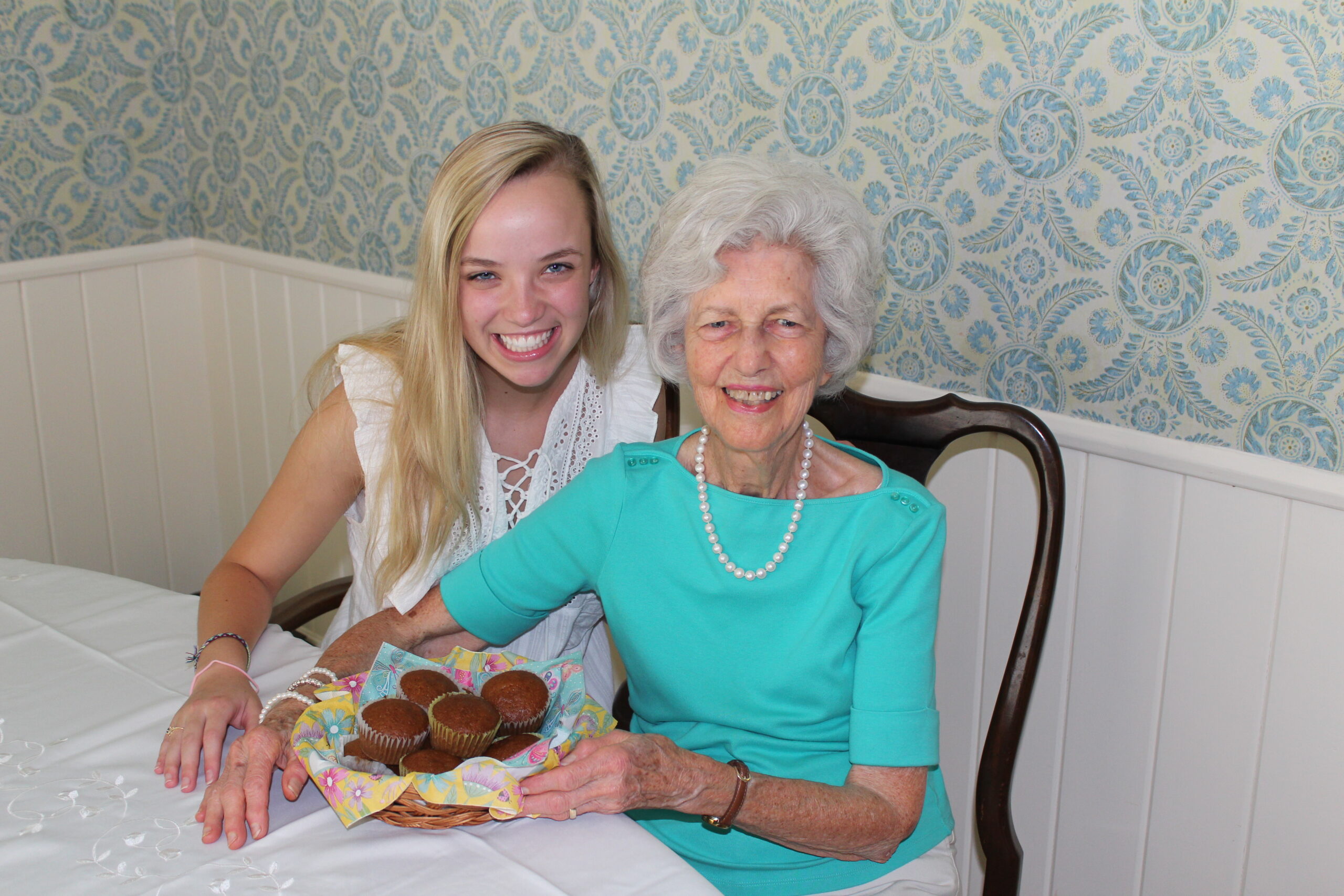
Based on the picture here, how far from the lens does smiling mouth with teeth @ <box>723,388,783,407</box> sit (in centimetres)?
135

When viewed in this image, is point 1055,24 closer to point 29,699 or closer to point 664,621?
point 664,621

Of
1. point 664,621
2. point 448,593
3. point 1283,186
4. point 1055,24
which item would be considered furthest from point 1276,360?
point 448,593

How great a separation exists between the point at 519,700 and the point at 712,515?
38cm

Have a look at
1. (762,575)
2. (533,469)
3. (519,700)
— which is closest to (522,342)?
(533,469)

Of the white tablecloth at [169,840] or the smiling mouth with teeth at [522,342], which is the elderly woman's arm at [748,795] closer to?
the white tablecloth at [169,840]

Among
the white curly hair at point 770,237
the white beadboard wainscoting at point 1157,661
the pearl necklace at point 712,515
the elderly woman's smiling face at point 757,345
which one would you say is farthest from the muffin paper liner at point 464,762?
the white beadboard wainscoting at point 1157,661

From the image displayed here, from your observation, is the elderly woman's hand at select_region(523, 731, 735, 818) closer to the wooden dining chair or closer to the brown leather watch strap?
the brown leather watch strap

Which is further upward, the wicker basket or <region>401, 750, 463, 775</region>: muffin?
<region>401, 750, 463, 775</region>: muffin

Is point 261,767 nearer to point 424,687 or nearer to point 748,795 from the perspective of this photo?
point 424,687

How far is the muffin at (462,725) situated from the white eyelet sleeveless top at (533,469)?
→ 44 centimetres

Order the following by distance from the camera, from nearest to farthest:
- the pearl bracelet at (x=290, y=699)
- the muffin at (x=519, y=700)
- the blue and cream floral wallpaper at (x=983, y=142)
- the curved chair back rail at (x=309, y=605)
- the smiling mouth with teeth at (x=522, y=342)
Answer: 1. the muffin at (x=519, y=700)
2. the pearl bracelet at (x=290, y=699)
3. the blue and cream floral wallpaper at (x=983, y=142)
4. the smiling mouth with teeth at (x=522, y=342)
5. the curved chair back rail at (x=309, y=605)

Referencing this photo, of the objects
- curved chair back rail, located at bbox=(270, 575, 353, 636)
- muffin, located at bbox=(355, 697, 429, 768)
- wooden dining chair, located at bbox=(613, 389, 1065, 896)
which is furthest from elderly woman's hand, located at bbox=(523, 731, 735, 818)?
curved chair back rail, located at bbox=(270, 575, 353, 636)

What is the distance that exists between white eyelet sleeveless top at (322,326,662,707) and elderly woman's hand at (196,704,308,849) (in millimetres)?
381

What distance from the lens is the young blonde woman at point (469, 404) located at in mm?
1508
